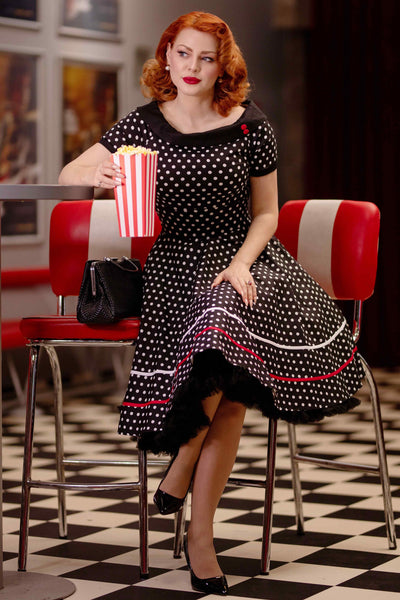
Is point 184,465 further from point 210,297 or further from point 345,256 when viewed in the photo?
point 345,256

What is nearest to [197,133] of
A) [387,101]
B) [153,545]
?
[153,545]

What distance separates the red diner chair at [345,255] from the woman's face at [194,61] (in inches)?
22.8

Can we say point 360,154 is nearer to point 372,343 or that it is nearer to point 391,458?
point 372,343

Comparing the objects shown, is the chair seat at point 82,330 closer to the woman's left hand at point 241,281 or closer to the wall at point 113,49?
the woman's left hand at point 241,281

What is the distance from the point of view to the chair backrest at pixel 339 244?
3.26 m

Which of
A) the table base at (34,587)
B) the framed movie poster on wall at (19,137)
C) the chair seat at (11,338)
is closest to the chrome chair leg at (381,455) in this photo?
the table base at (34,587)

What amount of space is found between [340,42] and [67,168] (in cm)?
516

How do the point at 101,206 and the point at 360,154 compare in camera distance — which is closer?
the point at 101,206

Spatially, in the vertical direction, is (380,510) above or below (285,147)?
below

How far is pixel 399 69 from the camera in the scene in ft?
25.4

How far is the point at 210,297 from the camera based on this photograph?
2832 mm

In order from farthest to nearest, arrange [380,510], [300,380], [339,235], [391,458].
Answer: [391,458], [380,510], [339,235], [300,380]

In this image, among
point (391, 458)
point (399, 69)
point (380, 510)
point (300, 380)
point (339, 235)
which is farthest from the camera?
point (399, 69)

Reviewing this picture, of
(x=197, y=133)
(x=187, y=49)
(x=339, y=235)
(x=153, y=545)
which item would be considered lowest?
(x=153, y=545)
